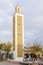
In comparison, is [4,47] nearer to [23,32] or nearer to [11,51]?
[11,51]

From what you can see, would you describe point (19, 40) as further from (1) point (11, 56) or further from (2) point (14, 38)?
(1) point (11, 56)

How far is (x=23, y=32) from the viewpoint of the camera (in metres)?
30.0

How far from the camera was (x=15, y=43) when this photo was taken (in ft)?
98.3

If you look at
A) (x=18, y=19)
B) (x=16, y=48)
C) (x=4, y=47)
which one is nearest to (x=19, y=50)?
(x=16, y=48)

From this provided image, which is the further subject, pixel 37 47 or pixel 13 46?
pixel 13 46

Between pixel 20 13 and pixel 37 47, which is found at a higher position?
pixel 20 13

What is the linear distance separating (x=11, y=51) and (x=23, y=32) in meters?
4.03

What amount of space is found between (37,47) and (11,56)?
16.4 feet

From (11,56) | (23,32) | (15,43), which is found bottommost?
(11,56)

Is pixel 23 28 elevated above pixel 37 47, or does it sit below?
above

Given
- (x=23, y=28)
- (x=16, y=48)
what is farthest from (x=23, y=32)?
(x=16, y=48)

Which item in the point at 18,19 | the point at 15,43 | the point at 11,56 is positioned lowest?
the point at 11,56

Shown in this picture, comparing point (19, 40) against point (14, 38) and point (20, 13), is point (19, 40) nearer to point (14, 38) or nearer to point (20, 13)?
point (14, 38)

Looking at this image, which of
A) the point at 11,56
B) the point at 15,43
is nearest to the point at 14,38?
the point at 15,43
